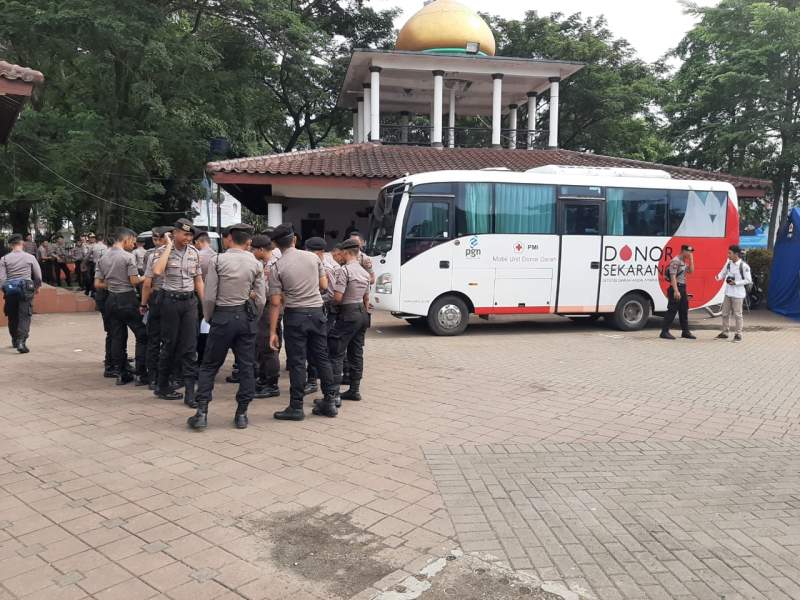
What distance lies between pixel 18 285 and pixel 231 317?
566 centimetres

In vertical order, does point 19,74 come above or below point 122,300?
above

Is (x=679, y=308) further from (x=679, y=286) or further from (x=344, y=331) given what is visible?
(x=344, y=331)

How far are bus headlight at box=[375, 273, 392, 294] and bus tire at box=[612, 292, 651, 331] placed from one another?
15.5 feet

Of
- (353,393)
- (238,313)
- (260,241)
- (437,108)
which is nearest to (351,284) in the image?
(260,241)

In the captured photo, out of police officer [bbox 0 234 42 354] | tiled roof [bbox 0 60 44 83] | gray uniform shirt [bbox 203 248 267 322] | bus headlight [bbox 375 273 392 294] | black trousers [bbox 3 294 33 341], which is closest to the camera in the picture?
gray uniform shirt [bbox 203 248 267 322]

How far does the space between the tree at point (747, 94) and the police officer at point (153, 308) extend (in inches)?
658

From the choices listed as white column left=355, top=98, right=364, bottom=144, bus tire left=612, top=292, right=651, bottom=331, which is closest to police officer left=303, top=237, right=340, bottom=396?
bus tire left=612, top=292, right=651, bottom=331

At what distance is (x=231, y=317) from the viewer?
17.9ft

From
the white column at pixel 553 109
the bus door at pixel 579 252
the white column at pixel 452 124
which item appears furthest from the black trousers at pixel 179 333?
the white column at pixel 553 109

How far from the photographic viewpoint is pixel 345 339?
6383 mm

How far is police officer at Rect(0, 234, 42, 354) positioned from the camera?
9.29 m

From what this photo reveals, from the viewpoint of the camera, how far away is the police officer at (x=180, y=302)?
6.37 metres

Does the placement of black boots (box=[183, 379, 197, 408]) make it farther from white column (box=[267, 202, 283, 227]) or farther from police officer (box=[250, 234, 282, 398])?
white column (box=[267, 202, 283, 227])

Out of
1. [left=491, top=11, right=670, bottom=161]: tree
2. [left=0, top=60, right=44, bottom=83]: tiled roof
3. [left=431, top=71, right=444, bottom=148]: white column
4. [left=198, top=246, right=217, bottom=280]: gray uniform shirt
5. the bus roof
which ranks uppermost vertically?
[left=491, top=11, right=670, bottom=161]: tree
